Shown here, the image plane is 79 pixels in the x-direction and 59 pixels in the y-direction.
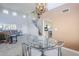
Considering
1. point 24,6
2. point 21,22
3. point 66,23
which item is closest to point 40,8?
point 24,6

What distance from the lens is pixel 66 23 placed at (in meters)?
1.93

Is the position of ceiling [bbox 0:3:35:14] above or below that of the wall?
above

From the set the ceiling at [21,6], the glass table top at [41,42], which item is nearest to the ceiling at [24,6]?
the ceiling at [21,6]

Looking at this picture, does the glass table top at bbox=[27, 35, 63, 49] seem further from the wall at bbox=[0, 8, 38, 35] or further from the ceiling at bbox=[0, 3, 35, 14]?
the ceiling at bbox=[0, 3, 35, 14]

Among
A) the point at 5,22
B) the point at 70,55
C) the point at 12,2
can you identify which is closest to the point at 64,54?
the point at 70,55

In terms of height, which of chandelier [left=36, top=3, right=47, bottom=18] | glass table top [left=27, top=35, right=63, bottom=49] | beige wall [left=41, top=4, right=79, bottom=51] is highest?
chandelier [left=36, top=3, right=47, bottom=18]

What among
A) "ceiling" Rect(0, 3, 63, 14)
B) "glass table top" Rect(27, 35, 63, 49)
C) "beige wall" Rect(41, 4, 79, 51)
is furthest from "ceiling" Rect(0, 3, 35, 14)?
"glass table top" Rect(27, 35, 63, 49)

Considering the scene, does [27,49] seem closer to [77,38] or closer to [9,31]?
[9,31]

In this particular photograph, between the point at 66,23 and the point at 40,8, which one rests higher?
the point at 40,8

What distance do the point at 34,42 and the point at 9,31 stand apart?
1.50 feet

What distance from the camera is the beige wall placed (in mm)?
1887

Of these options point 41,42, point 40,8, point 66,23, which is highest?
point 40,8

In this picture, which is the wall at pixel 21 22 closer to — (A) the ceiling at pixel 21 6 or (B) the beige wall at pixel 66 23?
(A) the ceiling at pixel 21 6

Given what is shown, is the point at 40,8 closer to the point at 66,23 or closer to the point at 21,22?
the point at 21,22
